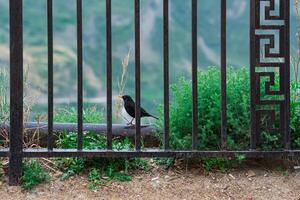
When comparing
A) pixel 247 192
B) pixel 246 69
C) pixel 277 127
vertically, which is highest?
pixel 246 69

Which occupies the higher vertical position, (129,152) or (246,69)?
(246,69)

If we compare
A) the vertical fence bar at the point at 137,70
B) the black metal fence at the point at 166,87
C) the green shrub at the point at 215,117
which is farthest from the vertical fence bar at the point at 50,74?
the green shrub at the point at 215,117

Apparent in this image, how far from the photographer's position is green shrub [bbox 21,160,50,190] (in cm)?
464

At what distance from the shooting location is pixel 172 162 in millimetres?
4875

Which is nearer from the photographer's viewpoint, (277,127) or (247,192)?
(247,192)

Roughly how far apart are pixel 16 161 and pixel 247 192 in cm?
148

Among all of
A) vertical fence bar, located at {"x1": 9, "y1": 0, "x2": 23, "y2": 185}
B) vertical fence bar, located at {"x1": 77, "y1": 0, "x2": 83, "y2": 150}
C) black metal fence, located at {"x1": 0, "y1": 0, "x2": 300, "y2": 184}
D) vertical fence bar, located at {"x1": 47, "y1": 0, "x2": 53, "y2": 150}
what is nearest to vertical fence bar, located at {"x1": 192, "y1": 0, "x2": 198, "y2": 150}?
black metal fence, located at {"x1": 0, "y1": 0, "x2": 300, "y2": 184}

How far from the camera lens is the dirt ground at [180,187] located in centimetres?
458

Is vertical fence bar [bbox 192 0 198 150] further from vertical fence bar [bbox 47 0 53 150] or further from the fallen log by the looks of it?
vertical fence bar [bbox 47 0 53 150]

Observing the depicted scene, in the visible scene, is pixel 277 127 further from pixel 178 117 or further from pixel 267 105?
pixel 178 117

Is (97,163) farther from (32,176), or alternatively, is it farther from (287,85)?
(287,85)

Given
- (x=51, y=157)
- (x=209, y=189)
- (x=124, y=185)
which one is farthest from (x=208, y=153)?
(x=51, y=157)

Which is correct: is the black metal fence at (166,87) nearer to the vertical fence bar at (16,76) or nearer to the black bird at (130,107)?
the vertical fence bar at (16,76)

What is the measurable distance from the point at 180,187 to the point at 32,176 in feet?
3.10
